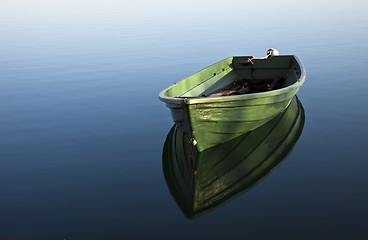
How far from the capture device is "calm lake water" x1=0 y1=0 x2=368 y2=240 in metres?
5.85

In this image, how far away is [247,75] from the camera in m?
12.2

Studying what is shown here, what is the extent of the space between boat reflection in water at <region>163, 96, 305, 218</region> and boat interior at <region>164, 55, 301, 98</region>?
141 cm

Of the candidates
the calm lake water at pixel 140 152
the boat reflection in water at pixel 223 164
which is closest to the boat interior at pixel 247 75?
the calm lake water at pixel 140 152

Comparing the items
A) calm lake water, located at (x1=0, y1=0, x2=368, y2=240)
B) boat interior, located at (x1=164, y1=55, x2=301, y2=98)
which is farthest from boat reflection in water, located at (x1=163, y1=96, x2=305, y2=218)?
boat interior, located at (x1=164, y1=55, x2=301, y2=98)

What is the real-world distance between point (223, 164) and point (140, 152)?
5.89 feet

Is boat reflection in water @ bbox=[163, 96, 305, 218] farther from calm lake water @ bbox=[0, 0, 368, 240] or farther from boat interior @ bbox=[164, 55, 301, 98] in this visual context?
boat interior @ bbox=[164, 55, 301, 98]

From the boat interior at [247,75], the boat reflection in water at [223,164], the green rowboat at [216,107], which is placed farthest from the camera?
the boat interior at [247,75]

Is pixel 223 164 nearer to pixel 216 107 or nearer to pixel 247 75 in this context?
pixel 216 107

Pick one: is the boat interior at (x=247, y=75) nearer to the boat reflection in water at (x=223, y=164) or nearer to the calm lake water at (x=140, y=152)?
the calm lake water at (x=140, y=152)

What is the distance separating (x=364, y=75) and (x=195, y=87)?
21.4 ft

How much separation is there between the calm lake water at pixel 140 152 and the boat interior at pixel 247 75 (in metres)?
0.91

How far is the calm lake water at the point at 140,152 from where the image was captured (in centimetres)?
585

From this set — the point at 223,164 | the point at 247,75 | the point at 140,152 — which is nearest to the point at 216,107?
the point at 223,164

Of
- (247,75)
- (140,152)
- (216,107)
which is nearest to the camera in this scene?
(216,107)
